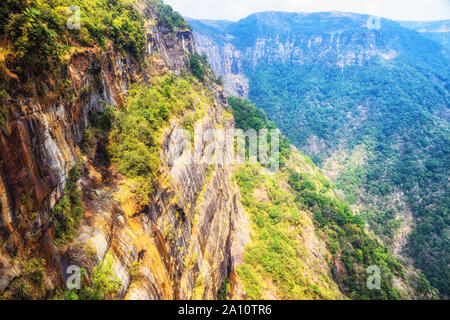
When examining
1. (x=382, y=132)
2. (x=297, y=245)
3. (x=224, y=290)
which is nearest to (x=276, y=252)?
(x=297, y=245)

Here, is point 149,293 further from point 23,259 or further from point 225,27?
point 225,27

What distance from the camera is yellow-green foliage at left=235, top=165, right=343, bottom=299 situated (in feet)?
89.9

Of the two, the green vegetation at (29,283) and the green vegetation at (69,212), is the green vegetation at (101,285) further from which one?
the green vegetation at (69,212)

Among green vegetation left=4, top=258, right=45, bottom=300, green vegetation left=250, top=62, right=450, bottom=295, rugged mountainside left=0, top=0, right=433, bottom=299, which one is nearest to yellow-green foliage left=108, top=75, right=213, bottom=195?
rugged mountainside left=0, top=0, right=433, bottom=299

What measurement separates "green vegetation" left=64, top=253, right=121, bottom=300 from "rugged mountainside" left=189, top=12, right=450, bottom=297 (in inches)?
2655

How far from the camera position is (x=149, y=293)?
11250 millimetres

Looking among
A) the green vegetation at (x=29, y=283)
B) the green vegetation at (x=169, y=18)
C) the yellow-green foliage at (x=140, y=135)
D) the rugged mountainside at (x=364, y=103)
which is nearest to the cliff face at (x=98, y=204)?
the green vegetation at (x=29, y=283)

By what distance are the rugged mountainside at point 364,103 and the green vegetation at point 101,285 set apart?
2655 inches

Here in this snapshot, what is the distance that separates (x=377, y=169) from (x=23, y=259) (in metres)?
95.4

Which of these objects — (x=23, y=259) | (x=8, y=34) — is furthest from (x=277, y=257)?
(x=8, y=34)

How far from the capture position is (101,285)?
9250 mm

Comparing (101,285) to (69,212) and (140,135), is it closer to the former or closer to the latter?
(69,212)

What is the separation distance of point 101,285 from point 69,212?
10.8ft

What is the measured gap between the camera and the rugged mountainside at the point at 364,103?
Answer: 6381 centimetres
